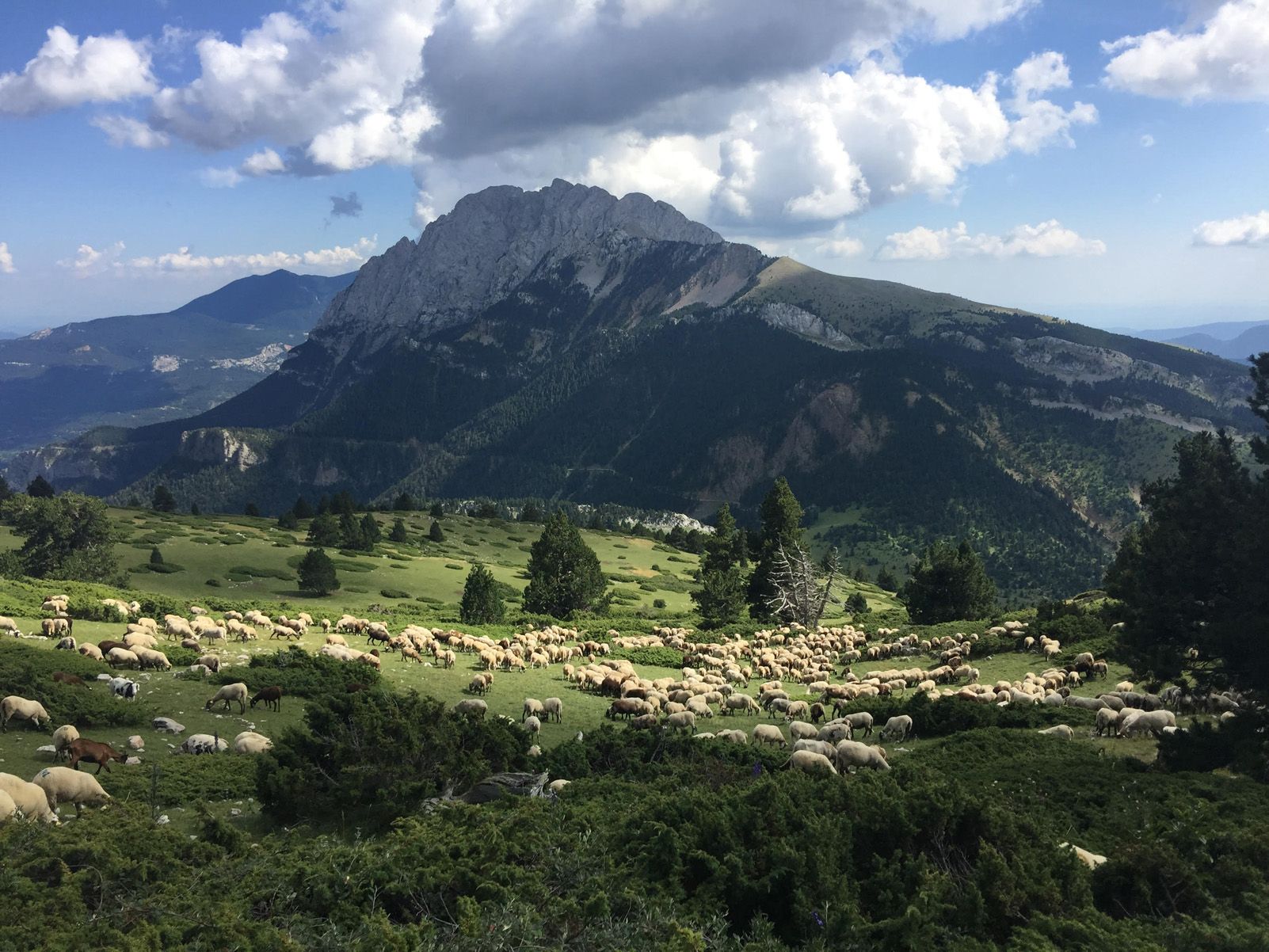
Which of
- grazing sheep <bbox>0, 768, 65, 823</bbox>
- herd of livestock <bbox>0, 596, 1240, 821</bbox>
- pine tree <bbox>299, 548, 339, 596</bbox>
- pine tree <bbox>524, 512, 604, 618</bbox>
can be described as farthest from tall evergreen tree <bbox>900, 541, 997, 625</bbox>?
grazing sheep <bbox>0, 768, 65, 823</bbox>

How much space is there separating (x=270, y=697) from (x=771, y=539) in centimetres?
5193

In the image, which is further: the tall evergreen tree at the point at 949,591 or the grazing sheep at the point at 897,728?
the tall evergreen tree at the point at 949,591

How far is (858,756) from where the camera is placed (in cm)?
2255

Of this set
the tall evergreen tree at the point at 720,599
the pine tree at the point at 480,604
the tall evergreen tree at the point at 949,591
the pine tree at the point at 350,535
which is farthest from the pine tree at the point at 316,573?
the tall evergreen tree at the point at 949,591

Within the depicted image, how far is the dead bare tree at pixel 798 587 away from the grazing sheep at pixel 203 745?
47.4 m

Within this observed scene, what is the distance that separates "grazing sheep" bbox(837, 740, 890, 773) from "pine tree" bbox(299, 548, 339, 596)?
50344mm

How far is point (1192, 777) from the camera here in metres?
18.2

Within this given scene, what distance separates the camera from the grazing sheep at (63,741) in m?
18.9

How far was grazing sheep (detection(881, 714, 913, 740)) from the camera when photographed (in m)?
27.2

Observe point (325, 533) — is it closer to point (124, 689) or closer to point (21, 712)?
point (124, 689)

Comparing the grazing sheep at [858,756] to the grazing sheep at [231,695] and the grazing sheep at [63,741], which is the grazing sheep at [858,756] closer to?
the grazing sheep at [231,695]

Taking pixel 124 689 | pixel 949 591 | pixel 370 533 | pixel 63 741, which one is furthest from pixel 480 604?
pixel 370 533

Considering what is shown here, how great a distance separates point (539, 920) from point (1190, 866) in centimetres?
1010

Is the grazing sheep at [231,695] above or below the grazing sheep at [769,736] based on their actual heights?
above
